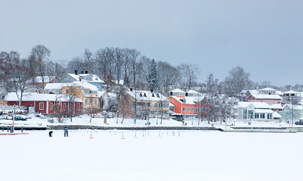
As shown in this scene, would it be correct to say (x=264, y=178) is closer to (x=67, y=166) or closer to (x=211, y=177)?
(x=211, y=177)

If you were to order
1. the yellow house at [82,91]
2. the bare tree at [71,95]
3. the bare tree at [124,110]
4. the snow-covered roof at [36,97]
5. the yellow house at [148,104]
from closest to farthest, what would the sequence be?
the bare tree at [71,95]
the bare tree at [124,110]
the snow-covered roof at [36,97]
the yellow house at [148,104]
the yellow house at [82,91]

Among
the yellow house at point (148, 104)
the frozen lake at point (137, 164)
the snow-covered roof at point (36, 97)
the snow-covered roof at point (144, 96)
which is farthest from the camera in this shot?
the snow-covered roof at point (144, 96)

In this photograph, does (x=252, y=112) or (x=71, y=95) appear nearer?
(x=71, y=95)

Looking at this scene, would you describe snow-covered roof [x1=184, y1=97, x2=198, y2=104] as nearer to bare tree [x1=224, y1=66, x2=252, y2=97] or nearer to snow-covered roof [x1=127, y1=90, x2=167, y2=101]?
snow-covered roof [x1=127, y1=90, x2=167, y2=101]

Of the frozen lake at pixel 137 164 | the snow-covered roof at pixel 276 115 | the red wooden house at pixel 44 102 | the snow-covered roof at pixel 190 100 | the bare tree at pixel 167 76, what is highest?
the bare tree at pixel 167 76

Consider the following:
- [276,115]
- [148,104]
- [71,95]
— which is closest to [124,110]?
[71,95]

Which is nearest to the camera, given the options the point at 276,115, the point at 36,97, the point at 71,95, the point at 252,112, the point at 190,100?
the point at 71,95

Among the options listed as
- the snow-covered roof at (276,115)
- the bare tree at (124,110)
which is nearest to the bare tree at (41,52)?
the bare tree at (124,110)

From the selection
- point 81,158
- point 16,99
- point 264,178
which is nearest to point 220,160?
point 264,178

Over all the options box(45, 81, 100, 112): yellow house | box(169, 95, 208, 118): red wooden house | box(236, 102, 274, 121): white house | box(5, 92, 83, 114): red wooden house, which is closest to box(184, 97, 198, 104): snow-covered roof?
box(169, 95, 208, 118): red wooden house

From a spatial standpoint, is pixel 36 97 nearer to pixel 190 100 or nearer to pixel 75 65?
pixel 190 100

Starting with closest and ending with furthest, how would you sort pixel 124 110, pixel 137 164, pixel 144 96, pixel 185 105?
pixel 137 164 < pixel 124 110 < pixel 144 96 < pixel 185 105

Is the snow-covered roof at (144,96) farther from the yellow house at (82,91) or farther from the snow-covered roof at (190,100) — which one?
the yellow house at (82,91)

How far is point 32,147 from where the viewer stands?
104 ft
